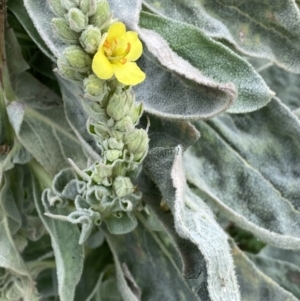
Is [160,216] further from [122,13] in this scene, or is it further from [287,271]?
[287,271]

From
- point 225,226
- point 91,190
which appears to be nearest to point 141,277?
point 225,226

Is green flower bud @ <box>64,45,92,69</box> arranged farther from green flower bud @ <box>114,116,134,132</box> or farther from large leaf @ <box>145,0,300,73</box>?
large leaf @ <box>145,0,300,73</box>

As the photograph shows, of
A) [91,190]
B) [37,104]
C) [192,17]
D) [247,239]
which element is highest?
[192,17]

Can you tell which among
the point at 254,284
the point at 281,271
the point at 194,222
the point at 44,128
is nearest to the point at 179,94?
the point at 194,222

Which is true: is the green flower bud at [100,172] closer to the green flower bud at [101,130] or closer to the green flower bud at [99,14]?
the green flower bud at [101,130]

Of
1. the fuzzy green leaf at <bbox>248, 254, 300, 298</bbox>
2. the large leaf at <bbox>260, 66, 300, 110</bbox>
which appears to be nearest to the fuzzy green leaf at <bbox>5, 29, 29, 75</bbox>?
the large leaf at <bbox>260, 66, 300, 110</bbox>

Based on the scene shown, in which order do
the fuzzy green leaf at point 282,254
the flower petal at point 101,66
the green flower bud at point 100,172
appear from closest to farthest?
the flower petal at point 101,66 < the green flower bud at point 100,172 < the fuzzy green leaf at point 282,254

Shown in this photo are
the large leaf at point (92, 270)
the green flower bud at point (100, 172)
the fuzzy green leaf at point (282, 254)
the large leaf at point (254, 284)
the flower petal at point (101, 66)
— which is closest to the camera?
the flower petal at point (101, 66)

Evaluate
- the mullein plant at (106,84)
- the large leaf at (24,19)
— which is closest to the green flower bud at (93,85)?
the mullein plant at (106,84)
